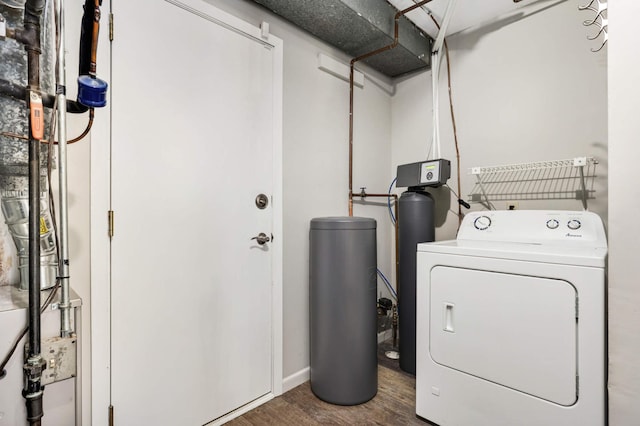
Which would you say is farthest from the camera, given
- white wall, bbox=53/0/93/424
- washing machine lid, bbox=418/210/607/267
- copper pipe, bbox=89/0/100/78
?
washing machine lid, bbox=418/210/607/267

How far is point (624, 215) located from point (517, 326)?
60 centimetres

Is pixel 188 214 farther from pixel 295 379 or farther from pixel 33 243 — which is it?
pixel 295 379

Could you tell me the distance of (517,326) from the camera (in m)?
1.33

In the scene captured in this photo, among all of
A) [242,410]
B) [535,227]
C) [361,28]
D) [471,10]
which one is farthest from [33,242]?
[471,10]

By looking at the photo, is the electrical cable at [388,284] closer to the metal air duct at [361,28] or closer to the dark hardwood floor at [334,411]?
the dark hardwood floor at [334,411]

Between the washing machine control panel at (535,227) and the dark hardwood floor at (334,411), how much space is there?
1.04 meters

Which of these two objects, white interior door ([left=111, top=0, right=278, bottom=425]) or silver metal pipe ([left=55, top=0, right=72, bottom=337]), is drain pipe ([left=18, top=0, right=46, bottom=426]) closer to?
silver metal pipe ([left=55, top=0, right=72, bottom=337])

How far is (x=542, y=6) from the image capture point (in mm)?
1943

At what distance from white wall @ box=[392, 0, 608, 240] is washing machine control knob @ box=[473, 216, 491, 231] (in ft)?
1.16

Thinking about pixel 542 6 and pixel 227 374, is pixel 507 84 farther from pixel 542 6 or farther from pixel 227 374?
pixel 227 374

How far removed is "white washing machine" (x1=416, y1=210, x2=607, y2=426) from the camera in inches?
46.9

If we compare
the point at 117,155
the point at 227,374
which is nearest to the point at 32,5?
the point at 117,155

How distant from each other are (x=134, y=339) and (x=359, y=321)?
1.14 metres

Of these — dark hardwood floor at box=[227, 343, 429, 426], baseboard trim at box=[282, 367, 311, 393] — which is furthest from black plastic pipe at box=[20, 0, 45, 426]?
baseboard trim at box=[282, 367, 311, 393]
